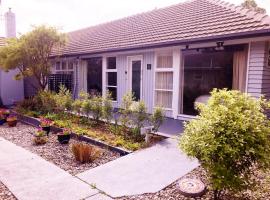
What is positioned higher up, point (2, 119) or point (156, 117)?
point (156, 117)

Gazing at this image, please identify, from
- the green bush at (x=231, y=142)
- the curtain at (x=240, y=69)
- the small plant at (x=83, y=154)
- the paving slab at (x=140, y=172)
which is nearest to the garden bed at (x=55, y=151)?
the small plant at (x=83, y=154)

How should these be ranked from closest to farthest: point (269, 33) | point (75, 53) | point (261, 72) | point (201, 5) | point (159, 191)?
point (159, 191) → point (269, 33) → point (261, 72) → point (201, 5) → point (75, 53)

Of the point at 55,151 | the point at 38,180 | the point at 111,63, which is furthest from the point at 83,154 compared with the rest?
the point at 111,63

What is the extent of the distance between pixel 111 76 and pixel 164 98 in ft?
11.2

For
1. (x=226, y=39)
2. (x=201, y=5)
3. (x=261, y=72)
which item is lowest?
(x=261, y=72)

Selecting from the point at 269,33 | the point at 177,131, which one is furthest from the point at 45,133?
the point at 269,33

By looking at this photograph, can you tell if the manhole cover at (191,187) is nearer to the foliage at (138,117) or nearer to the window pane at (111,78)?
the foliage at (138,117)

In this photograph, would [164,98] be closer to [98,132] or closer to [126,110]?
[126,110]

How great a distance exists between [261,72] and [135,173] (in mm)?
4762

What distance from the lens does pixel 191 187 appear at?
12.5ft

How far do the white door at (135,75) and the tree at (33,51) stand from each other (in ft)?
13.8

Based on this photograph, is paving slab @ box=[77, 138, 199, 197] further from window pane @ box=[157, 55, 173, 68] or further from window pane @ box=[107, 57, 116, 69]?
window pane @ box=[107, 57, 116, 69]

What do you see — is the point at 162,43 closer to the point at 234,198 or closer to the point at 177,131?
the point at 177,131

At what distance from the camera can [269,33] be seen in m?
6.11
